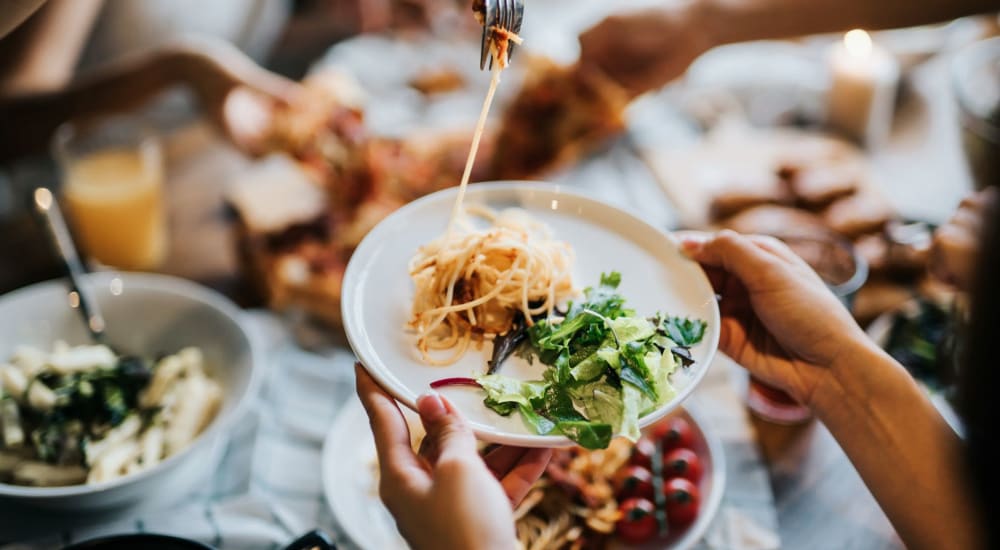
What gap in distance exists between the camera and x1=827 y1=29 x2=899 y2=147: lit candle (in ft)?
8.87

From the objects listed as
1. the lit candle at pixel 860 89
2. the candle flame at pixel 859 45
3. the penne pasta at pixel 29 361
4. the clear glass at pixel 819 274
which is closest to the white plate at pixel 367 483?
the clear glass at pixel 819 274

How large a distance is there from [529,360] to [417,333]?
20 cm

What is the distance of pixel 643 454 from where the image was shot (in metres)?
1.59

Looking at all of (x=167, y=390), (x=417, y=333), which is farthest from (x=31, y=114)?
(x=417, y=333)

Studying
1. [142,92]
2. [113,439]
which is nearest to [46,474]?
[113,439]

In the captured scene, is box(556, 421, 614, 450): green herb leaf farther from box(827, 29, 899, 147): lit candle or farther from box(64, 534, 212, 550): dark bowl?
box(827, 29, 899, 147): lit candle

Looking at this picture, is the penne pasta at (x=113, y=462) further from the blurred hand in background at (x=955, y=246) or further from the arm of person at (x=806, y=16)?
the arm of person at (x=806, y=16)

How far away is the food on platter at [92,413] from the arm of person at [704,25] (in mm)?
1617

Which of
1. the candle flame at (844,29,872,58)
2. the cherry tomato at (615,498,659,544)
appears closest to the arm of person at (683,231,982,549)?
the cherry tomato at (615,498,659,544)

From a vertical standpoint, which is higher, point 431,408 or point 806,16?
point 806,16

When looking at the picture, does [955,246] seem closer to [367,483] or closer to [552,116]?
[367,483]

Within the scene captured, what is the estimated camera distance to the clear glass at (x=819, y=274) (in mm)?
1731

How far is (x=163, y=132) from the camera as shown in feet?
9.48

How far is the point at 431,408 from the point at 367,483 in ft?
1.77
